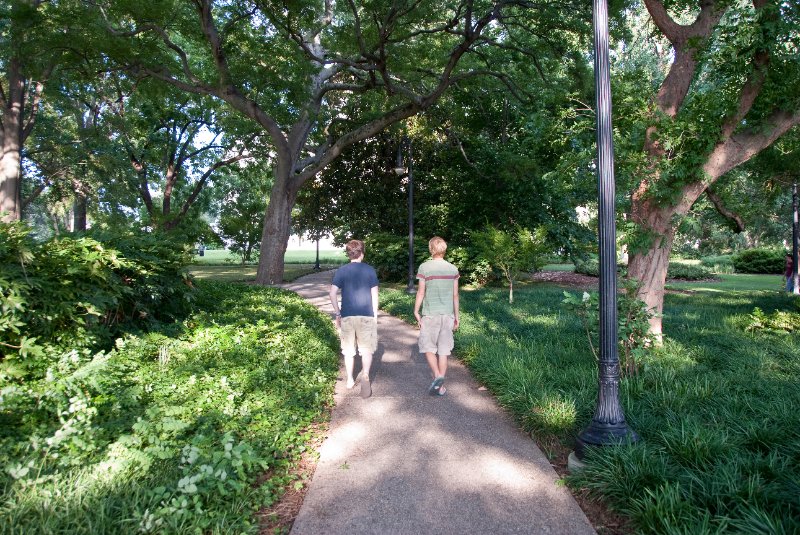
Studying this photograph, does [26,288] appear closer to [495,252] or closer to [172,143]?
[495,252]

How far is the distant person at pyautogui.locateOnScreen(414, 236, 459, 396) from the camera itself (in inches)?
216

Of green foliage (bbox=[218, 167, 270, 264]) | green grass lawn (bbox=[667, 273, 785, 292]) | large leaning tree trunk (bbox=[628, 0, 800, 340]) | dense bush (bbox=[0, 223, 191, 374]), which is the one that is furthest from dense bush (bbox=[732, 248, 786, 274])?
dense bush (bbox=[0, 223, 191, 374])

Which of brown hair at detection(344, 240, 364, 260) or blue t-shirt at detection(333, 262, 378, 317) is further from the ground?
Result: brown hair at detection(344, 240, 364, 260)

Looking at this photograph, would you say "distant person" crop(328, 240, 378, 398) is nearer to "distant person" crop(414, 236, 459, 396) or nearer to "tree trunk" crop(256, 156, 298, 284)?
"distant person" crop(414, 236, 459, 396)

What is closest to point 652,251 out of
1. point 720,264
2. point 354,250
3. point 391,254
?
point 354,250

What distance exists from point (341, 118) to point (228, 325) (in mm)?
14225

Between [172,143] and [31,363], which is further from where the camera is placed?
[172,143]

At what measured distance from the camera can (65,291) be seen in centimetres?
464

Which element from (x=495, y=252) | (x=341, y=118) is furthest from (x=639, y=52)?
(x=495, y=252)

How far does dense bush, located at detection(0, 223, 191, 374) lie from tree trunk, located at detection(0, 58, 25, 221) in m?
11.6

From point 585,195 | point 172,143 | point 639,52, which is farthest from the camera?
point 639,52

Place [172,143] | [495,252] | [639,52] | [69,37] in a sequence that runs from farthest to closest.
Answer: [639,52] < [172,143] < [495,252] < [69,37]

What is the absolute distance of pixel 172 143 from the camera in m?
19.9

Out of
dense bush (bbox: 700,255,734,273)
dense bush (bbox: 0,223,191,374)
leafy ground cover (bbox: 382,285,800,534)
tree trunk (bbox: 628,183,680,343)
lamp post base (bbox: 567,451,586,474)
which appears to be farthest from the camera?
dense bush (bbox: 700,255,734,273)
